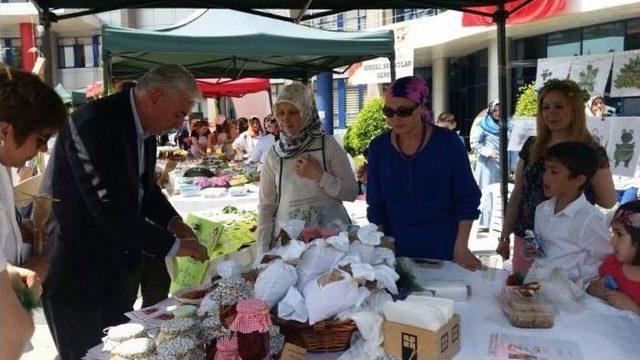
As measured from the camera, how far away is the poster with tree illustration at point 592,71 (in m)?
4.34

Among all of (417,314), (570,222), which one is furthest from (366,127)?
(417,314)

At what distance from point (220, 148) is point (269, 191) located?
21.3 ft

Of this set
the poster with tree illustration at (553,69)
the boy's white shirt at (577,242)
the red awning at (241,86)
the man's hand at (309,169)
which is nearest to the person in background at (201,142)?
the red awning at (241,86)

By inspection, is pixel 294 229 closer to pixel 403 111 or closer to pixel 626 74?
pixel 403 111

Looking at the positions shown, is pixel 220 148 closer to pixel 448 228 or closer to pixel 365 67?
pixel 365 67

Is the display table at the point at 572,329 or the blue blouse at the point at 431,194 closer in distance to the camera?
the display table at the point at 572,329

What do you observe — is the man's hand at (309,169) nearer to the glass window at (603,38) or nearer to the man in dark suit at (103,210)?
the man in dark suit at (103,210)

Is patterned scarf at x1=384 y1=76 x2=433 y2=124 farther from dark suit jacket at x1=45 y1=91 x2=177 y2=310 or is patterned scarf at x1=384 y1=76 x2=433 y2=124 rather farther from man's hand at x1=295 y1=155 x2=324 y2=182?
dark suit jacket at x1=45 y1=91 x2=177 y2=310

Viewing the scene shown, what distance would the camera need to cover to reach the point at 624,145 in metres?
4.18

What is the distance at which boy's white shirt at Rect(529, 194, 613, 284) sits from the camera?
198 centimetres

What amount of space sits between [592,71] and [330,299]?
12.9 ft

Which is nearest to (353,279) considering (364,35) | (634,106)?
(364,35)

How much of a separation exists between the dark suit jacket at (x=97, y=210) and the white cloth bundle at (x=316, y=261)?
0.63 m

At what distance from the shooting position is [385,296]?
1483 mm
